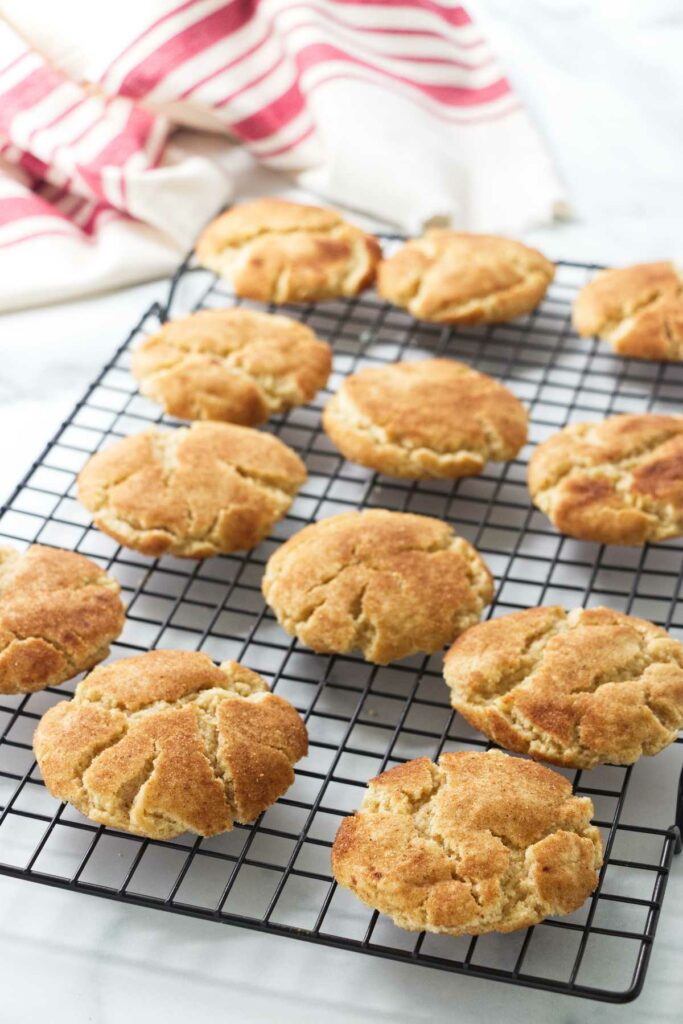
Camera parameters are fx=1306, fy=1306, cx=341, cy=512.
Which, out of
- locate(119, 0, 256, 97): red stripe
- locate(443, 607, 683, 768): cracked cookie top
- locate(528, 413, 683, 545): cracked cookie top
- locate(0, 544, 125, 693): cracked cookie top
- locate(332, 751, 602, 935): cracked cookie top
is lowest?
locate(528, 413, 683, 545): cracked cookie top

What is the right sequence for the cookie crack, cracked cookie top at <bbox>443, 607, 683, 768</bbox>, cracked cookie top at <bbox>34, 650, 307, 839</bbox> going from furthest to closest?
the cookie crack, cracked cookie top at <bbox>443, 607, 683, 768</bbox>, cracked cookie top at <bbox>34, 650, 307, 839</bbox>

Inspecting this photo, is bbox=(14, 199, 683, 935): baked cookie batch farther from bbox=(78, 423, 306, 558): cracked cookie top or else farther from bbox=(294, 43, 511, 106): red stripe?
bbox=(294, 43, 511, 106): red stripe

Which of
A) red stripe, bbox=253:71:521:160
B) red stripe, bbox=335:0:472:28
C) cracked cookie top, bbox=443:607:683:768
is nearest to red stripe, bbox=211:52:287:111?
red stripe, bbox=253:71:521:160

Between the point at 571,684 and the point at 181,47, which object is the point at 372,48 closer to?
the point at 181,47

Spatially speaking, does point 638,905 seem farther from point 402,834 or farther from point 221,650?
point 221,650

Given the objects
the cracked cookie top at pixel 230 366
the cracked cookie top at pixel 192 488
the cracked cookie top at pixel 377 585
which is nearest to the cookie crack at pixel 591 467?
the cracked cookie top at pixel 377 585

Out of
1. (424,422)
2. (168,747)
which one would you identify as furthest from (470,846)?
(424,422)
